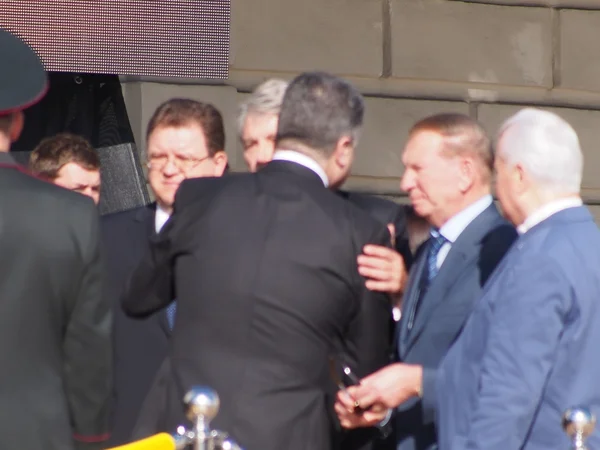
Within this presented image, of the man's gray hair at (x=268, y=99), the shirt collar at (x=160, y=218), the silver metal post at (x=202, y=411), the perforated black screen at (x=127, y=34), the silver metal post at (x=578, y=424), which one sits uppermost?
the perforated black screen at (x=127, y=34)

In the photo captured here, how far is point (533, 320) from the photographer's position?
351 centimetres

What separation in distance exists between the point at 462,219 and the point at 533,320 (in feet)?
2.28

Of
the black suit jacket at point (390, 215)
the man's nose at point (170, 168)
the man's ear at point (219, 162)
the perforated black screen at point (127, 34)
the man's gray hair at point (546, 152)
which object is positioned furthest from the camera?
the perforated black screen at point (127, 34)

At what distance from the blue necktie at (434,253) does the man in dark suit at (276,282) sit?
16.7 inches

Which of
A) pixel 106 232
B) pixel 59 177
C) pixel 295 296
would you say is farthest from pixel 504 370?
pixel 59 177

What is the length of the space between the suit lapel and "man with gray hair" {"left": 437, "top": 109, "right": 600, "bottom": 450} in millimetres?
275

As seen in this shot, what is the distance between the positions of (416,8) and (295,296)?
4.28m

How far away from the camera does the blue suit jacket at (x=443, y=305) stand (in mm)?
4023

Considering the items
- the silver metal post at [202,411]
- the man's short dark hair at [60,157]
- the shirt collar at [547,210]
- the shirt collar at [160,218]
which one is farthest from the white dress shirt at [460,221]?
the man's short dark hair at [60,157]

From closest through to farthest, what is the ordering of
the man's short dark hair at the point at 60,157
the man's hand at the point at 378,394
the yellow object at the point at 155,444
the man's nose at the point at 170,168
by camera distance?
1. the yellow object at the point at 155,444
2. the man's hand at the point at 378,394
3. the man's nose at the point at 170,168
4. the man's short dark hair at the point at 60,157

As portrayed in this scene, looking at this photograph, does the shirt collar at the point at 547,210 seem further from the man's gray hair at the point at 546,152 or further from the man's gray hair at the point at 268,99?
the man's gray hair at the point at 268,99

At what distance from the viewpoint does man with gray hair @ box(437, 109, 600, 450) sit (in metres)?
3.51

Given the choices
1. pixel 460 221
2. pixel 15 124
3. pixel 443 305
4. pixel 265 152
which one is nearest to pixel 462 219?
pixel 460 221

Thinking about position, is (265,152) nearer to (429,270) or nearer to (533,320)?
(429,270)
